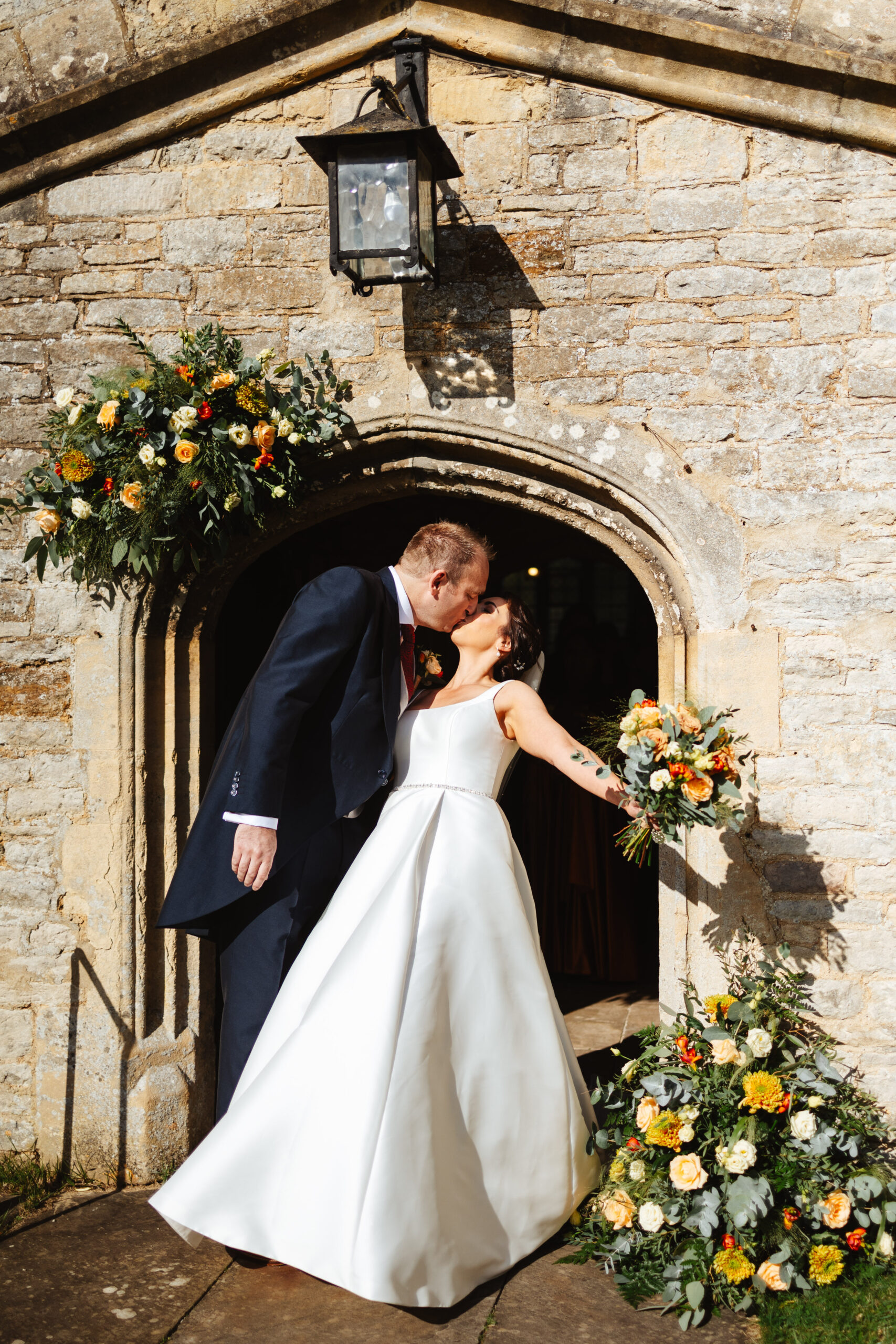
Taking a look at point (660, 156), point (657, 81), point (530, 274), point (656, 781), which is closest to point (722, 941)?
point (656, 781)

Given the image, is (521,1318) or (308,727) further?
(308,727)

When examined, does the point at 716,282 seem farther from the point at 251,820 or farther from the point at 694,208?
the point at 251,820

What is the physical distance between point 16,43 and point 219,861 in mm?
3450

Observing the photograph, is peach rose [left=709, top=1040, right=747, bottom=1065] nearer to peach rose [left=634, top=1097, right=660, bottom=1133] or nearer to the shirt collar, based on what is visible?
peach rose [left=634, top=1097, right=660, bottom=1133]

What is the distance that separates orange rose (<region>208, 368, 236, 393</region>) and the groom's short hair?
863 mm

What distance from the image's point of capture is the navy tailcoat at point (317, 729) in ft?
10.4

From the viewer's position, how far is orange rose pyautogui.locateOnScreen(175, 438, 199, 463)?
351 centimetres

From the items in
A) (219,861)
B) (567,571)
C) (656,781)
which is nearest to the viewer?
(656,781)

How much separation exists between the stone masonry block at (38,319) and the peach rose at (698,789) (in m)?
2.87

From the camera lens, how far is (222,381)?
3.59m

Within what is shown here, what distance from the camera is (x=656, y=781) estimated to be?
2.94 m

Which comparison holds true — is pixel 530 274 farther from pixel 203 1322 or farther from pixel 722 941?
pixel 203 1322

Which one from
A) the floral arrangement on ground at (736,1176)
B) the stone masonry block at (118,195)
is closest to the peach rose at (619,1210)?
the floral arrangement on ground at (736,1176)

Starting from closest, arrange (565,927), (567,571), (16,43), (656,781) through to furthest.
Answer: (656,781), (16,43), (565,927), (567,571)
